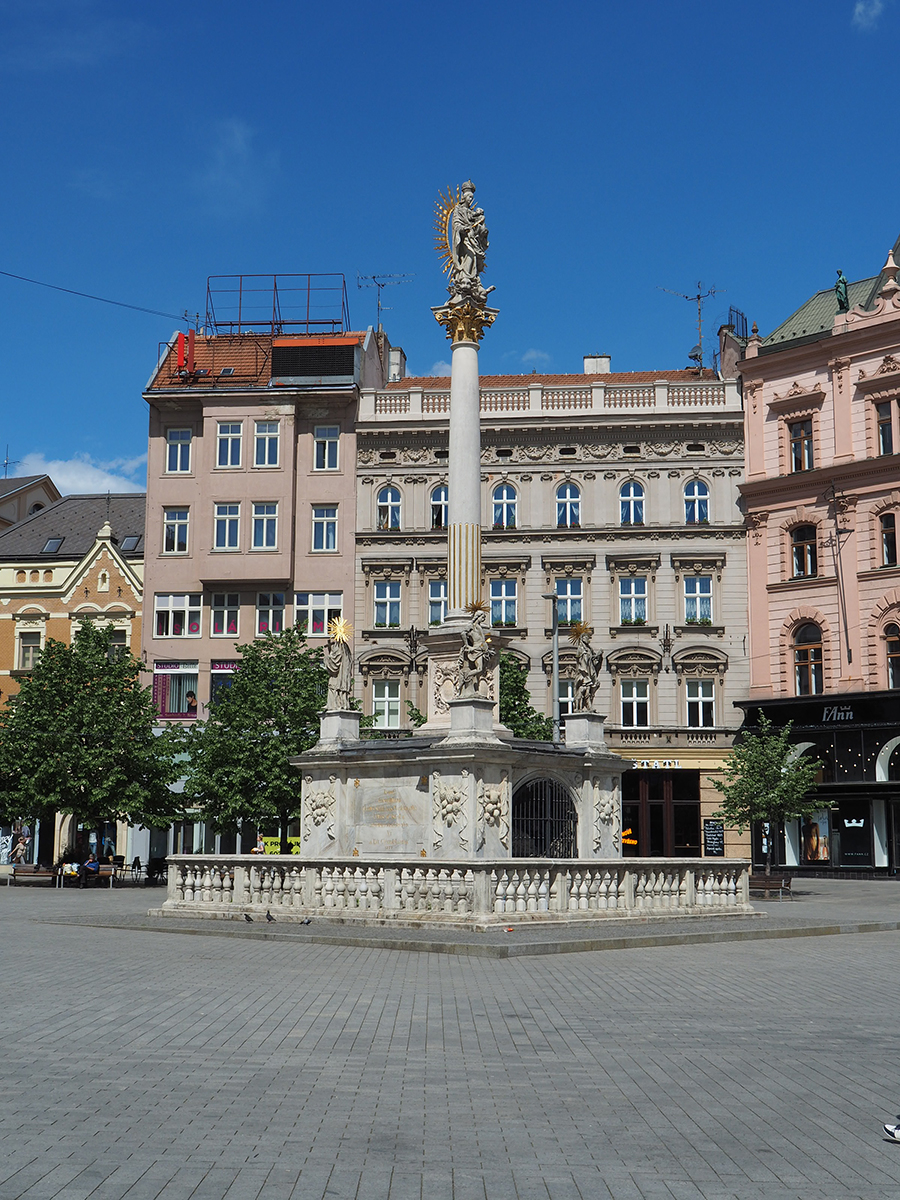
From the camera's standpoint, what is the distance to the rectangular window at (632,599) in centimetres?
5128

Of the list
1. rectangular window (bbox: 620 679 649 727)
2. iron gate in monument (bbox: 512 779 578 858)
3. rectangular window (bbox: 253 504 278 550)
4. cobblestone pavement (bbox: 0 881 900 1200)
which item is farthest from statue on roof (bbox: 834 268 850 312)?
cobblestone pavement (bbox: 0 881 900 1200)

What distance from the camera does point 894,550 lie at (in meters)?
47.4

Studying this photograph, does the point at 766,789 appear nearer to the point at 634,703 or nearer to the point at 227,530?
the point at 634,703

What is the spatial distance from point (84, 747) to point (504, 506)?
19.7m

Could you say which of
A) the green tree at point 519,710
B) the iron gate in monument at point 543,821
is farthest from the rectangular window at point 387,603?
the iron gate in monument at point 543,821

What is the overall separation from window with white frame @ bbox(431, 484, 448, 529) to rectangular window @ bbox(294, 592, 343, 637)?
475 centimetres

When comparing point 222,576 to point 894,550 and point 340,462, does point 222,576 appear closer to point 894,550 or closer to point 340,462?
point 340,462

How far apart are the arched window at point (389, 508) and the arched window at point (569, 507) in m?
6.41

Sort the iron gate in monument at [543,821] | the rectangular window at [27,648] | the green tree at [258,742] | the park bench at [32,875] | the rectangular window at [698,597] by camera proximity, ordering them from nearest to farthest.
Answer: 1. the iron gate in monument at [543,821]
2. the park bench at [32,875]
3. the green tree at [258,742]
4. the rectangular window at [698,597]
5. the rectangular window at [27,648]

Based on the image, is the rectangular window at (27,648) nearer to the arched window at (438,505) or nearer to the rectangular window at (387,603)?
the rectangular window at (387,603)

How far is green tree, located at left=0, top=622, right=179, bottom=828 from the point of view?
131ft

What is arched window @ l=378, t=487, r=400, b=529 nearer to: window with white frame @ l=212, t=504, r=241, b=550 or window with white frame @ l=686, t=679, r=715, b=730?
window with white frame @ l=212, t=504, r=241, b=550

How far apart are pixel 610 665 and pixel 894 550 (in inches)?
434

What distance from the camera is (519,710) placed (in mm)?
46656
